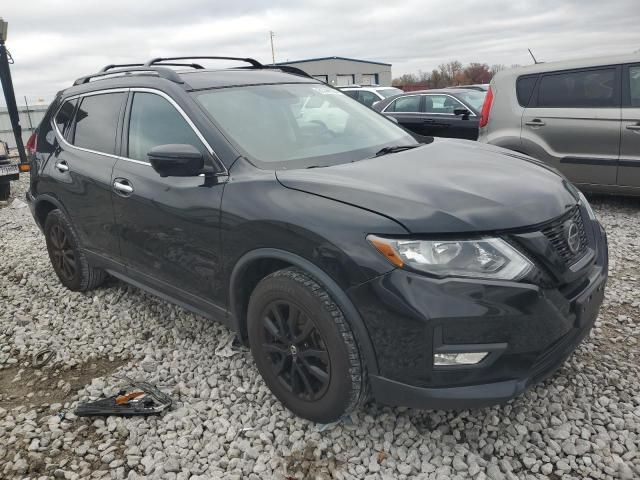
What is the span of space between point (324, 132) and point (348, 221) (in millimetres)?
1159

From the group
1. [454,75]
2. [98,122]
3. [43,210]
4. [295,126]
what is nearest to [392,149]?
[295,126]

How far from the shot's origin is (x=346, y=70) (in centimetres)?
4559

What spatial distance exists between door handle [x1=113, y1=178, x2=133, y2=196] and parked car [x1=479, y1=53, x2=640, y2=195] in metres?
4.70

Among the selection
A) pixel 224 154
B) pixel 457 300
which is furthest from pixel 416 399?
pixel 224 154

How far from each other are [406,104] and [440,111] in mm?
747

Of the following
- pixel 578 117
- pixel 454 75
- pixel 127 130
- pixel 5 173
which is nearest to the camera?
pixel 127 130

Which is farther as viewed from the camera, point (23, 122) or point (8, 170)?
point (23, 122)

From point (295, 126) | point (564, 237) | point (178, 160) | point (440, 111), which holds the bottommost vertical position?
point (564, 237)

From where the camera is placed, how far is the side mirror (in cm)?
271

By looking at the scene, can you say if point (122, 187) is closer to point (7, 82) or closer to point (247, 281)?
point (247, 281)

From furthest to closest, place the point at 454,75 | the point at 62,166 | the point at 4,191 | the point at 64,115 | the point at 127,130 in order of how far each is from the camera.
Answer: the point at 454,75 → the point at 4,191 → the point at 64,115 → the point at 62,166 → the point at 127,130

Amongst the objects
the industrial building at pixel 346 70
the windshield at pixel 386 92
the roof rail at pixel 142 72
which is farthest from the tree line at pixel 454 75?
the roof rail at pixel 142 72

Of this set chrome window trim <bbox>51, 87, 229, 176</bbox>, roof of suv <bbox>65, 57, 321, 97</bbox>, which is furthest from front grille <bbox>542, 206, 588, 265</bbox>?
roof of suv <bbox>65, 57, 321, 97</bbox>

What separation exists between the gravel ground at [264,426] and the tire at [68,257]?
746 millimetres
